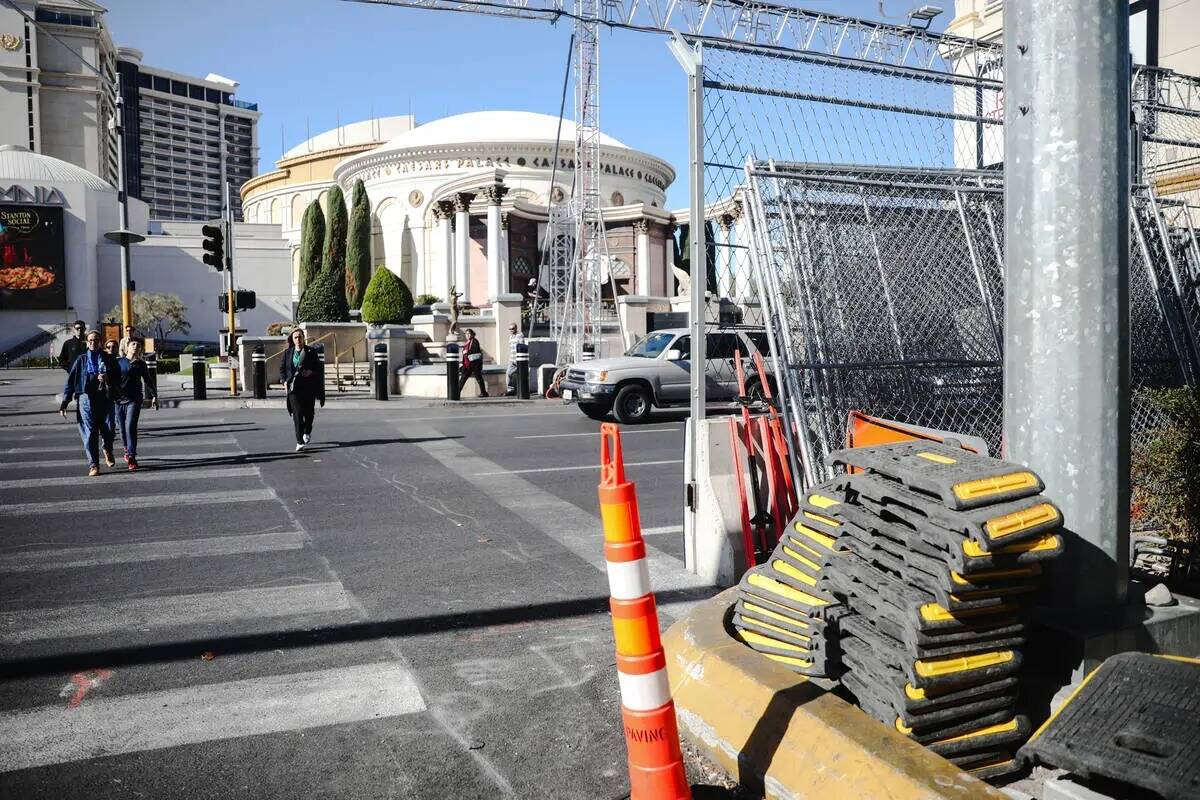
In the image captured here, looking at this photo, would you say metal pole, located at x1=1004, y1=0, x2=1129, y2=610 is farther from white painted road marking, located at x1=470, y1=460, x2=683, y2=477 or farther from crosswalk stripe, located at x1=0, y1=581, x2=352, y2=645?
white painted road marking, located at x1=470, y1=460, x2=683, y2=477

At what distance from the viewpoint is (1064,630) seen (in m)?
3.62

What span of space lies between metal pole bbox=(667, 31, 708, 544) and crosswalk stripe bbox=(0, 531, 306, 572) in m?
3.60

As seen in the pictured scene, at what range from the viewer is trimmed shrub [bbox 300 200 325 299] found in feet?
199

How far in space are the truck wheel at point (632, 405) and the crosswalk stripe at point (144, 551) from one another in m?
9.61

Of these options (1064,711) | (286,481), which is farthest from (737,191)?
(286,481)

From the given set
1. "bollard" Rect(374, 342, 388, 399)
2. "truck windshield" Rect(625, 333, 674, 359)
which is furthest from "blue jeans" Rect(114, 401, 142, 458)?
"bollard" Rect(374, 342, 388, 399)

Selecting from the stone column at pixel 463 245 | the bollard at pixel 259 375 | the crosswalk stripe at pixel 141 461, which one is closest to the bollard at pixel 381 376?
the bollard at pixel 259 375

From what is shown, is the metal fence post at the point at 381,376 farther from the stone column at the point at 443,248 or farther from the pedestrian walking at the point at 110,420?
the stone column at the point at 443,248

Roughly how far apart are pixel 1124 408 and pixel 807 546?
4.53 ft

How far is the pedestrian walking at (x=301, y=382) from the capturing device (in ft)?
42.9

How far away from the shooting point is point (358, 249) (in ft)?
189

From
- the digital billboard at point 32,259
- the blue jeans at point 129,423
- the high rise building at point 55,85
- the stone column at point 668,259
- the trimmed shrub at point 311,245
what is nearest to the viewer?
the blue jeans at point 129,423

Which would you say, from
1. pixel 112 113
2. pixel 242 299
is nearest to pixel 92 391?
pixel 242 299

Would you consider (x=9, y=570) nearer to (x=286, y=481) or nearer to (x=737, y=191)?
(x=286, y=481)
